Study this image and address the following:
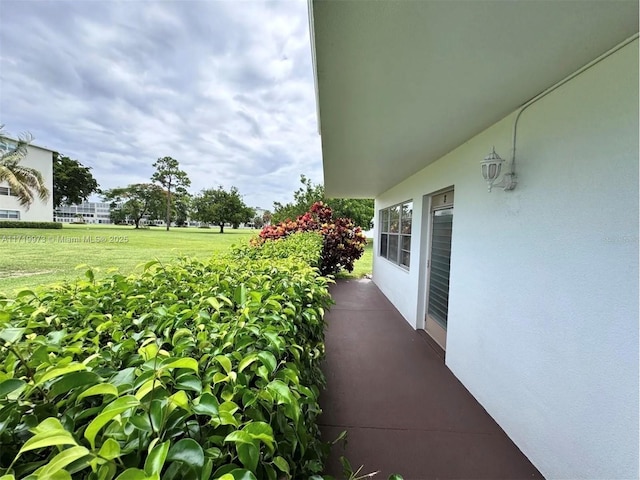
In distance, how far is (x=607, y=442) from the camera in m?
1.62

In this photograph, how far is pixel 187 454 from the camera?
0.53 meters

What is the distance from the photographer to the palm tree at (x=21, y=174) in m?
13.1

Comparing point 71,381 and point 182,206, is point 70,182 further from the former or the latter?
point 71,381

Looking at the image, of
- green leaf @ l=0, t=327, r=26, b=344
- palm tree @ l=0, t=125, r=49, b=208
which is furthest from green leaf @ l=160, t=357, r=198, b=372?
palm tree @ l=0, t=125, r=49, b=208

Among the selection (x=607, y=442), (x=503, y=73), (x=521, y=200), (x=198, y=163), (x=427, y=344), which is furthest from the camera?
(x=198, y=163)

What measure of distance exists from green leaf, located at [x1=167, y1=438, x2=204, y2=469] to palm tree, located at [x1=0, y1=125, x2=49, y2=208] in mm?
17667

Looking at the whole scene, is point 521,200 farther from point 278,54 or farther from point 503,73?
point 278,54

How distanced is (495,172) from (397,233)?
415cm

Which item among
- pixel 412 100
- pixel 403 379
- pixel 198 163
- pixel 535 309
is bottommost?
pixel 403 379

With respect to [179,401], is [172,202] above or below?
above

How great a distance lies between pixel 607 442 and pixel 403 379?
1.89 meters

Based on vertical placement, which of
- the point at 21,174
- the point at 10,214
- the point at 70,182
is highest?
the point at 70,182

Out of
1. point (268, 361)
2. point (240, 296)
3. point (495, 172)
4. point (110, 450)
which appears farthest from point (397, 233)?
point (110, 450)

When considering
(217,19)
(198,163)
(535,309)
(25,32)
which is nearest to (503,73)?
(535,309)
